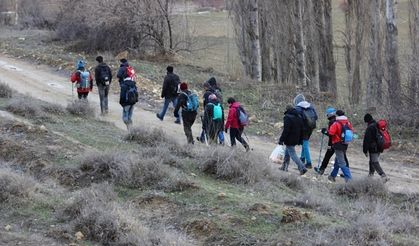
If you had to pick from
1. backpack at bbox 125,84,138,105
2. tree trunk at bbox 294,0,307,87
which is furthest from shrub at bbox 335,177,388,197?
tree trunk at bbox 294,0,307,87

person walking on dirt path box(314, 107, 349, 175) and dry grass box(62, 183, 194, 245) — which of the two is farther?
person walking on dirt path box(314, 107, 349, 175)

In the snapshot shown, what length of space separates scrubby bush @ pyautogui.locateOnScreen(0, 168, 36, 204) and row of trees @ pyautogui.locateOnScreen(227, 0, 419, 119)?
16.8 meters

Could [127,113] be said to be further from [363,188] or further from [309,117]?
[363,188]

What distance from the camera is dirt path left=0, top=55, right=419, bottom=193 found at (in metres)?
13.9

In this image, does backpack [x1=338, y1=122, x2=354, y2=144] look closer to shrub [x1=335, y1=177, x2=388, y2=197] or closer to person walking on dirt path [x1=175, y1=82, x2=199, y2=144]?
shrub [x1=335, y1=177, x2=388, y2=197]

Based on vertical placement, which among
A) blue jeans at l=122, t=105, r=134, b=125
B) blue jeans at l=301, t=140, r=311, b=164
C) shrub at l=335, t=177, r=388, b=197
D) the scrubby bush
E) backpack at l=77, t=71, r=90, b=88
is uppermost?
backpack at l=77, t=71, r=90, b=88

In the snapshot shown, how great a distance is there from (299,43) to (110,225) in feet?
64.6

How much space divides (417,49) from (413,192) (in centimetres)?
963

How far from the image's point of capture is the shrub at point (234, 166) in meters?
10.6

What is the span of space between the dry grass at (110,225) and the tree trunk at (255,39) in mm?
18264

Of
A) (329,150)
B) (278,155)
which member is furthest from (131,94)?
(329,150)

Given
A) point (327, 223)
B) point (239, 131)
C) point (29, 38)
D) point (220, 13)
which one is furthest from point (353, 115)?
point (220, 13)

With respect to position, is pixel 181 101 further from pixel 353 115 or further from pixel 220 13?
pixel 220 13

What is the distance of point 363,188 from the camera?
11227 mm
